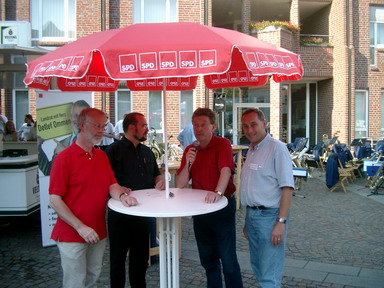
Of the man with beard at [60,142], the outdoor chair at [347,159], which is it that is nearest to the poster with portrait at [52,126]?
the man with beard at [60,142]

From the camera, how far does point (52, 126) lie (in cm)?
497

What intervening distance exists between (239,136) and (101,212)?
1393 cm

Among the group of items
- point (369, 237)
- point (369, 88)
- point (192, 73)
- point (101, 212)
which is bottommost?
point (369, 237)

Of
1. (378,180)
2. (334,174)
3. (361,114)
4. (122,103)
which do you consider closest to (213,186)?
(334,174)

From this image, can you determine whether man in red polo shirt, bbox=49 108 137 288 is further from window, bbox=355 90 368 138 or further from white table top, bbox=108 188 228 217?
window, bbox=355 90 368 138

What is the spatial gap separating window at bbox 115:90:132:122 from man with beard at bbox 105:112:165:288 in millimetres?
10815

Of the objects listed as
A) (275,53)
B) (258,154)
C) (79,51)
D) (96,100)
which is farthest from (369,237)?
(96,100)

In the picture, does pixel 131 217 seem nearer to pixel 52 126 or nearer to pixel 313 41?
pixel 52 126

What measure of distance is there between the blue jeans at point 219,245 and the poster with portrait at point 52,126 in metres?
2.63

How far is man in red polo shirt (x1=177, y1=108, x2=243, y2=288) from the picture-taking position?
3141mm

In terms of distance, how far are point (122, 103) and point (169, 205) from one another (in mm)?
11827

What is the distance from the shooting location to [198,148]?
328cm

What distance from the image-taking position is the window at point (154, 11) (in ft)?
46.1

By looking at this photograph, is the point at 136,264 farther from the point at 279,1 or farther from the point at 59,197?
the point at 279,1
